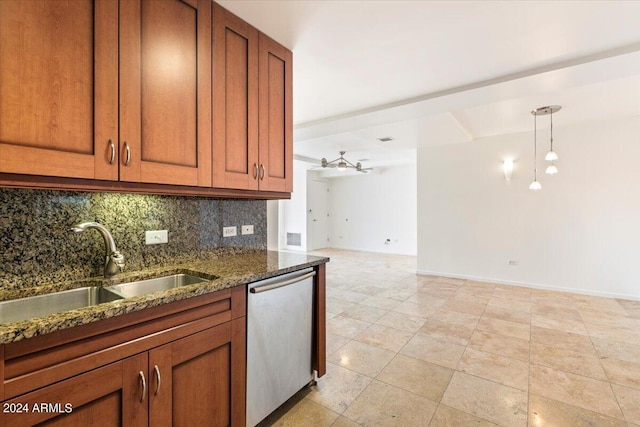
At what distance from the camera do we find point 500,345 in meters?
2.79

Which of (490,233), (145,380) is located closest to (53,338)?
(145,380)

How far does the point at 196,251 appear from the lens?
2.04 meters

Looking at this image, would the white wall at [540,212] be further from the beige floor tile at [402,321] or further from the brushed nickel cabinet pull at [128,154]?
the brushed nickel cabinet pull at [128,154]

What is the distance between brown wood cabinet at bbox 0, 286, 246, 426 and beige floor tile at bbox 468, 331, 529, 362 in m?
2.31

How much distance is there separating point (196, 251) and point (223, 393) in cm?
93

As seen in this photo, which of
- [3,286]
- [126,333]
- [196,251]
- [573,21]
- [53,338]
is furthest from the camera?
[196,251]

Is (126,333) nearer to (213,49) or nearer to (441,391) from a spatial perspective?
(213,49)

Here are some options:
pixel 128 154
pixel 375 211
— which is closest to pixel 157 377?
pixel 128 154

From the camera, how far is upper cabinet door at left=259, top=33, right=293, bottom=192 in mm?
2006

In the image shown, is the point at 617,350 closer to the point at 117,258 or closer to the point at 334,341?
the point at 334,341

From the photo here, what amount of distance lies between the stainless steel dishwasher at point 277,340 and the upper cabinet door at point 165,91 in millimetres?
757

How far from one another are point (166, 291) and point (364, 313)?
2822 millimetres

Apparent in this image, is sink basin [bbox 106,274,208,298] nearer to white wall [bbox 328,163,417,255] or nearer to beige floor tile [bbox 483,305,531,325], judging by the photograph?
beige floor tile [bbox 483,305,531,325]

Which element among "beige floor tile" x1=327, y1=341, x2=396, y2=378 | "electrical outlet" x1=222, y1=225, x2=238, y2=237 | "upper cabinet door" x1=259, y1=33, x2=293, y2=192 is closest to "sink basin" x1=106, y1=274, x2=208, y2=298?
"electrical outlet" x1=222, y1=225, x2=238, y2=237
